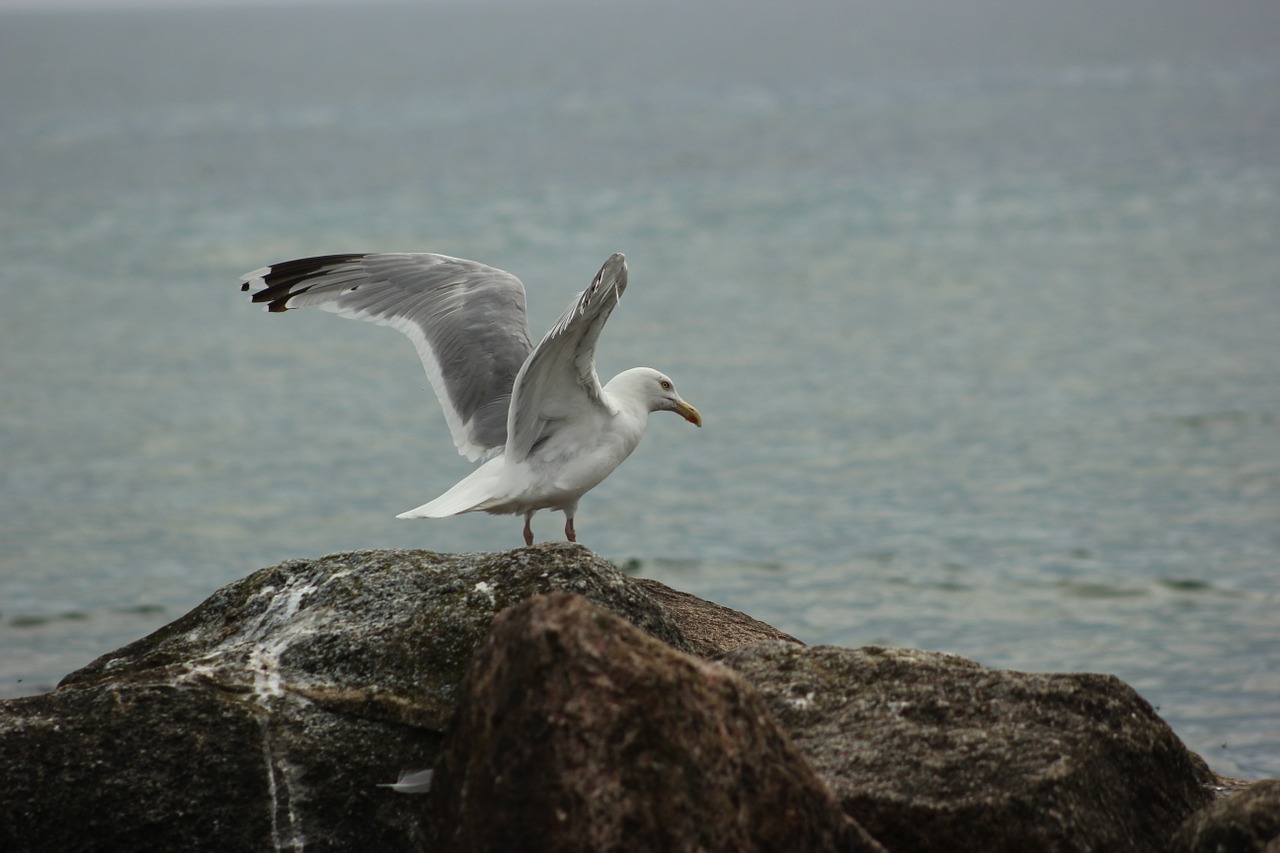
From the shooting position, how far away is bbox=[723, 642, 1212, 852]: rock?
4098 mm

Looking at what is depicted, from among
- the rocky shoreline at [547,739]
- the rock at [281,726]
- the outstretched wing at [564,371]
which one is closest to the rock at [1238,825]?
the rocky shoreline at [547,739]

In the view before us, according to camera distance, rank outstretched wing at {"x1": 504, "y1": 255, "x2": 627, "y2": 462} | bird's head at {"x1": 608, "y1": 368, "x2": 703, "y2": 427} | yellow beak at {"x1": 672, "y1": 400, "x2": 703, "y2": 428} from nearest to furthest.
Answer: outstretched wing at {"x1": 504, "y1": 255, "x2": 627, "y2": 462} < bird's head at {"x1": 608, "y1": 368, "x2": 703, "y2": 427} < yellow beak at {"x1": 672, "y1": 400, "x2": 703, "y2": 428}

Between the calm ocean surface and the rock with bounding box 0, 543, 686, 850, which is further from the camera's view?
the calm ocean surface

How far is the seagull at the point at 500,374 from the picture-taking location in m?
6.59

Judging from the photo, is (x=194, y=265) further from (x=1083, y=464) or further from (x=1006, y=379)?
(x=1083, y=464)

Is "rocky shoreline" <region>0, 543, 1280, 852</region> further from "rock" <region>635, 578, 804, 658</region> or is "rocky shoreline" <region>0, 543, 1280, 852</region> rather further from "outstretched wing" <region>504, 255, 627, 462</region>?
"outstretched wing" <region>504, 255, 627, 462</region>

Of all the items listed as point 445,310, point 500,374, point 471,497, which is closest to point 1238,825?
point 471,497

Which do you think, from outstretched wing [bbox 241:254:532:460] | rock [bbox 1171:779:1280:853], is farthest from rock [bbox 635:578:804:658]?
rock [bbox 1171:779:1280:853]

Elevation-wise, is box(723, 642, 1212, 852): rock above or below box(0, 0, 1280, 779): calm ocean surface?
below

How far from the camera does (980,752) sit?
4.21 meters

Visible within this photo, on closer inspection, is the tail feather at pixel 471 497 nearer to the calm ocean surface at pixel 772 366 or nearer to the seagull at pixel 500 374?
the seagull at pixel 500 374

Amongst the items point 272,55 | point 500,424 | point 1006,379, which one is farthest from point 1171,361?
point 272,55

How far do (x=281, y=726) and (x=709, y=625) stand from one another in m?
2.15

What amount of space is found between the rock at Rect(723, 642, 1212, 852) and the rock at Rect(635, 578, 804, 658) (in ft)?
2.89
